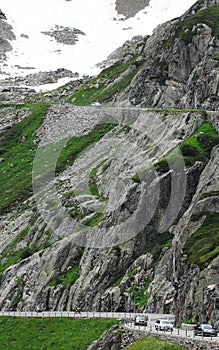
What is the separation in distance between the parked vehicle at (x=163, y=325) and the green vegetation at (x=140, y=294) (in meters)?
12.9

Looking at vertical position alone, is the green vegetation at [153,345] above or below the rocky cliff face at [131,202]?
below

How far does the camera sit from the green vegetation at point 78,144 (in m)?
131

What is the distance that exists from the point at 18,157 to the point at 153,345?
10102 cm

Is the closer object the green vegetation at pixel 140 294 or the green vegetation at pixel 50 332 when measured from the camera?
the green vegetation at pixel 50 332

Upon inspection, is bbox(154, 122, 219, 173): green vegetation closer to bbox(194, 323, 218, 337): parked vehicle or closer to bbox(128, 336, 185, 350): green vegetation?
bbox(128, 336, 185, 350): green vegetation

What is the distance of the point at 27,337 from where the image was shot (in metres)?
71.9

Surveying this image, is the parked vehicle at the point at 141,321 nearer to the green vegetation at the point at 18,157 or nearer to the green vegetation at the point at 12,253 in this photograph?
the green vegetation at the point at 12,253

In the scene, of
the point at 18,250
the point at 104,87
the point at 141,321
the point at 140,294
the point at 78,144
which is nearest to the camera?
the point at 141,321

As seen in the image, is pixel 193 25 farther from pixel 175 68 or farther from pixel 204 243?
pixel 204 243

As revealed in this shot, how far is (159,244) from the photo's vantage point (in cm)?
7662

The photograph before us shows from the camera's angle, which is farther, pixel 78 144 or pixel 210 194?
pixel 78 144

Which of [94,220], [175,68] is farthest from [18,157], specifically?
[94,220]

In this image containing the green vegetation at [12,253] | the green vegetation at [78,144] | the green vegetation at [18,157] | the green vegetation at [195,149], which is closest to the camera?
the green vegetation at [195,149]

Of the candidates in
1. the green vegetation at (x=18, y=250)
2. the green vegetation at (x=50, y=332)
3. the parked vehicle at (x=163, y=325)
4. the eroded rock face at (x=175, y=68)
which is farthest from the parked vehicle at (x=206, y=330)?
the eroded rock face at (x=175, y=68)
